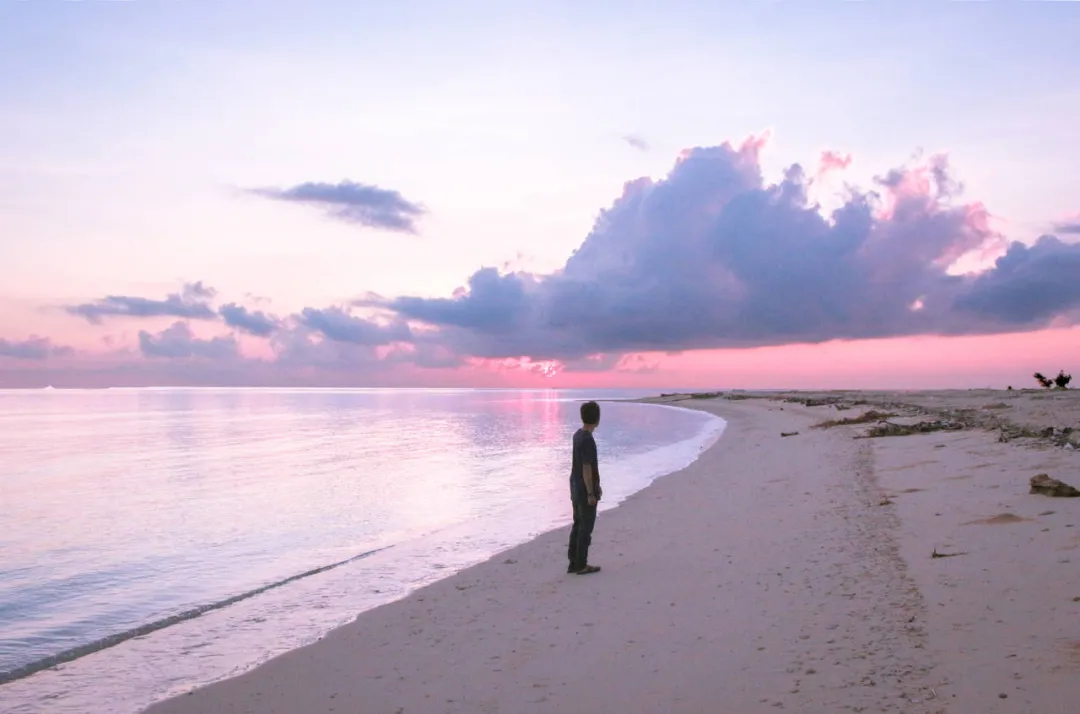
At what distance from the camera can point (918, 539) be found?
39.4 feet

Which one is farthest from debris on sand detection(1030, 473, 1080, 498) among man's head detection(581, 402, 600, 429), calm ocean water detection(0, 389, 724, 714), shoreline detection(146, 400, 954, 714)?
calm ocean water detection(0, 389, 724, 714)

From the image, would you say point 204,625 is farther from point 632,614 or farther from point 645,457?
point 645,457

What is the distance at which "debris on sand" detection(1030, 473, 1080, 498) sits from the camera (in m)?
13.1

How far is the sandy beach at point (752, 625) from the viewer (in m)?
6.69

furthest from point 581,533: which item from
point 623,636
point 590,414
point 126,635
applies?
point 126,635

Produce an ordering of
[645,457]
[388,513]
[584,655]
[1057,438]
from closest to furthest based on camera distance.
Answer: [584,655]
[1057,438]
[388,513]
[645,457]

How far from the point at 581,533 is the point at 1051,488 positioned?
8.99m

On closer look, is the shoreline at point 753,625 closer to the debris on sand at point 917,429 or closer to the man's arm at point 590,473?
the man's arm at point 590,473

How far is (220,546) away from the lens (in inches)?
755

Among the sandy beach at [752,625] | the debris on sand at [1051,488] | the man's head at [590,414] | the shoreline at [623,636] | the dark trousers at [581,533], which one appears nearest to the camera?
the sandy beach at [752,625]

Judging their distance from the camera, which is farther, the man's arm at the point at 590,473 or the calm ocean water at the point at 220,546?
the man's arm at the point at 590,473

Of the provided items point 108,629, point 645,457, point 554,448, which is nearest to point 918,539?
point 108,629

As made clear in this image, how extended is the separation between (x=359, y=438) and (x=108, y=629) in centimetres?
5040

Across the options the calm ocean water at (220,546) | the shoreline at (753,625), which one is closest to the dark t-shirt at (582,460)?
the shoreline at (753,625)
